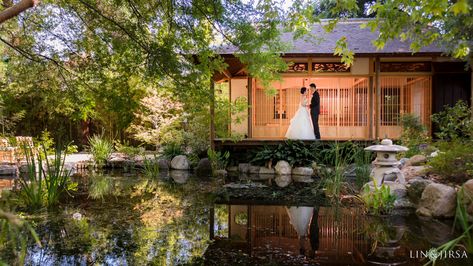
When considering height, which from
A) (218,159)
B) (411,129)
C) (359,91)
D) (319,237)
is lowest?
(319,237)

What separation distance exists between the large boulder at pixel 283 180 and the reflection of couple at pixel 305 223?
7.85 feet

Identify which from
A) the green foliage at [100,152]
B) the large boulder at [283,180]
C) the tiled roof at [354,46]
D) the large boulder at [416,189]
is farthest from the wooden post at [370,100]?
the green foliage at [100,152]

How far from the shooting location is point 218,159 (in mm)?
9883

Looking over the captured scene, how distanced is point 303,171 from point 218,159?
2.21 meters

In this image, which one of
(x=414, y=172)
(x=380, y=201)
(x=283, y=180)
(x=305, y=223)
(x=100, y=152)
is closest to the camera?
(x=305, y=223)

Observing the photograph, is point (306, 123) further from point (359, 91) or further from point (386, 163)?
point (386, 163)

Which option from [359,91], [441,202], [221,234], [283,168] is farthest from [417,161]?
[221,234]

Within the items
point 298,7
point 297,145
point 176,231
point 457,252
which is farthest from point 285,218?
point 297,145

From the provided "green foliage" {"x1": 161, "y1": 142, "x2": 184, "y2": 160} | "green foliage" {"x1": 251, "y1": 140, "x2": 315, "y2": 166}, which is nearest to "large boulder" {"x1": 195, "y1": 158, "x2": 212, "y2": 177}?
"green foliage" {"x1": 251, "y1": 140, "x2": 315, "y2": 166}

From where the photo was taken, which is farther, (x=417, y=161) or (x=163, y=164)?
(x=163, y=164)

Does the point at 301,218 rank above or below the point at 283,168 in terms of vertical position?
below

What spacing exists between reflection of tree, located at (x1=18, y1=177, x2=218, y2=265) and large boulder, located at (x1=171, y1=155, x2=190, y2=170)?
434cm

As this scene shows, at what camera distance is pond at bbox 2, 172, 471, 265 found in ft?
10.8

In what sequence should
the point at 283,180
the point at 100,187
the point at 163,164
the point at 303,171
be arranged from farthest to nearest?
the point at 163,164, the point at 303,171, the point at 283,180, the point at 100,187
